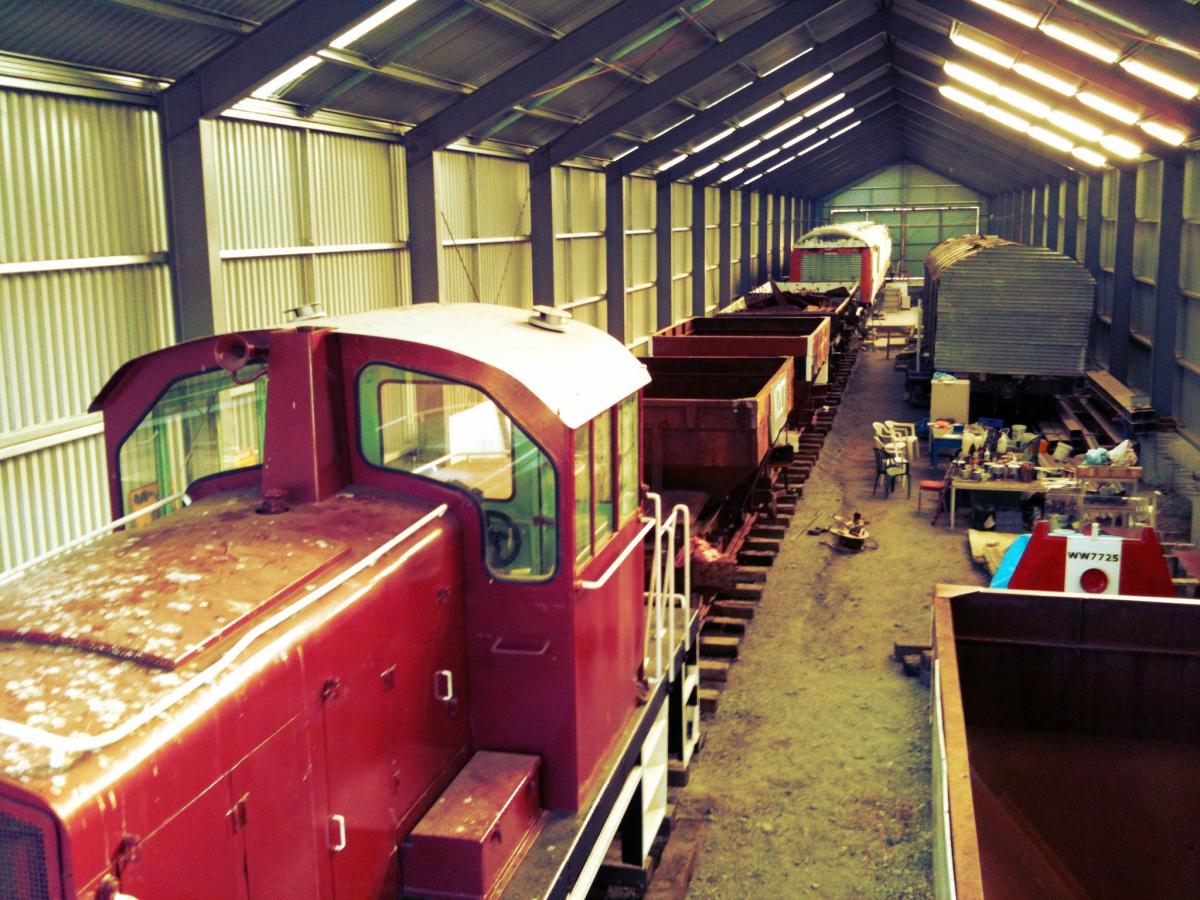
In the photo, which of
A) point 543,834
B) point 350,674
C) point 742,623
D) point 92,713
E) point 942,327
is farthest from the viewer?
point 942,327

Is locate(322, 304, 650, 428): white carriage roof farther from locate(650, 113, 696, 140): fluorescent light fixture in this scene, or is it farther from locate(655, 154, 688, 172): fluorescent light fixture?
locate(655, 154, 688, 172): fluorescent light fixture

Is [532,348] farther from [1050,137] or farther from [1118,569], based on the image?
[1050,137]

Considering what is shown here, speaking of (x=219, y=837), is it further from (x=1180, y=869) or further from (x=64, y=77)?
(x=64, y=77)

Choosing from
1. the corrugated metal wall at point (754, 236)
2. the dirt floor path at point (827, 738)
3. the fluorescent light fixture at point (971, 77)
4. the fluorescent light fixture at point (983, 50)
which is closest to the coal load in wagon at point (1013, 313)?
the fluorescent light fixture at point (983, 50)

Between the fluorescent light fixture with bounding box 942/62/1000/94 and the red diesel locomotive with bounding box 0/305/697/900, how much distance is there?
17606mm

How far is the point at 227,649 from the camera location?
3.14 metres

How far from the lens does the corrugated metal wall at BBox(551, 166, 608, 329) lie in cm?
1895

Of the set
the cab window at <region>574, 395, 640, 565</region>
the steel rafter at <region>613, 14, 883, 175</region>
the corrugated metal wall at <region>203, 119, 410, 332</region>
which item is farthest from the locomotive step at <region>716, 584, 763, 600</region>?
the steel rafter at <region>613, 14, 883, 175</region>

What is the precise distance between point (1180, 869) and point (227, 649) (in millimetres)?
4546

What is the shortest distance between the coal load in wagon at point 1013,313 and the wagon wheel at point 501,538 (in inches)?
628

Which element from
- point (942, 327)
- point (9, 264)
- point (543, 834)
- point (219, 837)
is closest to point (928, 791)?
point (543, 834)

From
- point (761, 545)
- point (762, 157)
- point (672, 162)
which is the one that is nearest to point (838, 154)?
point (762, 157)

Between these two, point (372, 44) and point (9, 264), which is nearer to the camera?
point (9, 264)

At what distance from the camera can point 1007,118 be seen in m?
24.5
